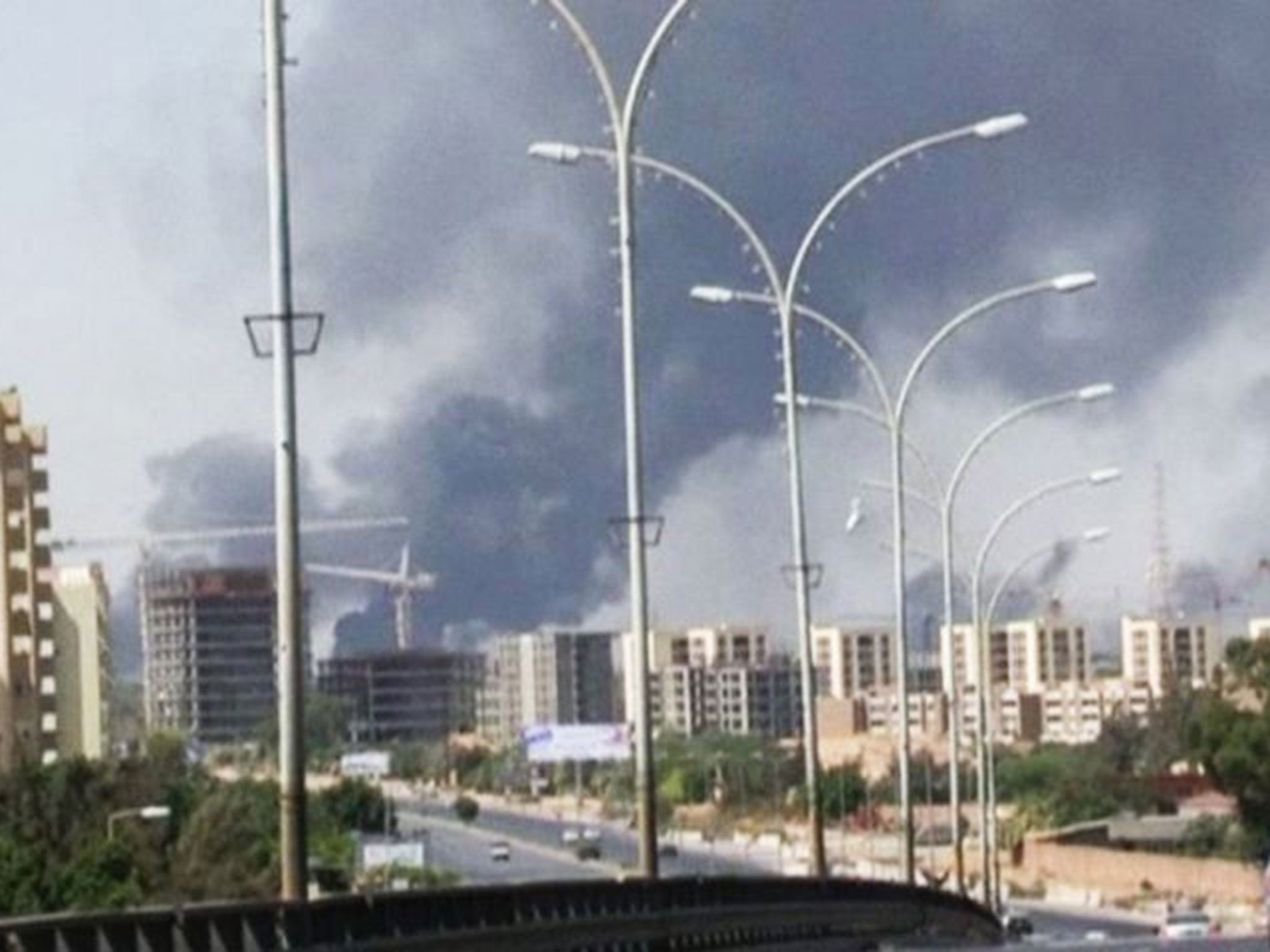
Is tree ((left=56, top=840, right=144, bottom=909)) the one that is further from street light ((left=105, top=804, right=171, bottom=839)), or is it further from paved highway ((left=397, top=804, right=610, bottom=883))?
paved highway ((left=397, top=804, right=610, bottom=883))

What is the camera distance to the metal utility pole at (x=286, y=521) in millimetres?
44000

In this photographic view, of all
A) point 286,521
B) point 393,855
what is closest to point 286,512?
point 286,521

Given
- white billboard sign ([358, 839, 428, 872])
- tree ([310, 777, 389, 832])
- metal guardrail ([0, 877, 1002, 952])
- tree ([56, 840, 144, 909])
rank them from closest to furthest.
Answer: metal guardrail ([0, 877, 1002, 952]) → tree ([56, 840, 144, 909]) → white billboard sign ([358, 839, 428, 872]) → tree ([310, 777, 389, 832])

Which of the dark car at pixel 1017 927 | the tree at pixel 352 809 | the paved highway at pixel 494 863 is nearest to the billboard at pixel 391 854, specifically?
the paved highway at pixel 494 863

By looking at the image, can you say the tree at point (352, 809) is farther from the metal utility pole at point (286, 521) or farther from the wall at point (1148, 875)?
the metal utility pole at point (286, 521)

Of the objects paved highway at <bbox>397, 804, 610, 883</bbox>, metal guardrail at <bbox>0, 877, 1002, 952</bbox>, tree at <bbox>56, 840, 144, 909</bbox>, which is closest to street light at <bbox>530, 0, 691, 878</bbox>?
metal guardrail at <bbox>0, 877, 1002, 952</bbox>

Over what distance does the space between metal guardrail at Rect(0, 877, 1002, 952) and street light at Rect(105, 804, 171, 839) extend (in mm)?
41080

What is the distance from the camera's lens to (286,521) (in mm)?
45156

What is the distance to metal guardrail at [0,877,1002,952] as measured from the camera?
39.7 m

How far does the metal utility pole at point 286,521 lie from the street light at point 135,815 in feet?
254

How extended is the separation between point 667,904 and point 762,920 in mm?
6569

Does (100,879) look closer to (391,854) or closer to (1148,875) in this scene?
(391,854)

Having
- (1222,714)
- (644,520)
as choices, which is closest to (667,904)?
(644,520)

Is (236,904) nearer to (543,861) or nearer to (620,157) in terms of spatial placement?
(620,157)
